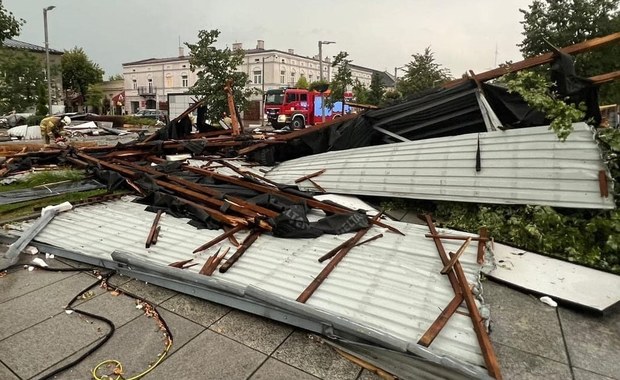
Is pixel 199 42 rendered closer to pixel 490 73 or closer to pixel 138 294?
pixel 490 73

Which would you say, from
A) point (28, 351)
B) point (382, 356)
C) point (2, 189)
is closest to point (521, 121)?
point (382, 356)

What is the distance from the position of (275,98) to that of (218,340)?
2537cm

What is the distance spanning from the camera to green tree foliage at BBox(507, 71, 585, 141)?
4.80 m

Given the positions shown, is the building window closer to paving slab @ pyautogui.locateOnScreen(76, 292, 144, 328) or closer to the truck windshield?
the truck windshield

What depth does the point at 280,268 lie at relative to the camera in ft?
11.6

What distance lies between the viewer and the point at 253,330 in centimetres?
289

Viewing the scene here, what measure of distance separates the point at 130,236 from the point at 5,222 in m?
2.19

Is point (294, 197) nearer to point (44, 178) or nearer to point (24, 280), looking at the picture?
point (24, 280)

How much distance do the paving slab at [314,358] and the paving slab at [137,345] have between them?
0.76 m

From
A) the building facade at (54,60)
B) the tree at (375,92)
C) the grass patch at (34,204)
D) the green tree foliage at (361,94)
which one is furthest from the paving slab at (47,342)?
the building facade at (54,60)

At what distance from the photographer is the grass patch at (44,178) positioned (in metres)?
7.07

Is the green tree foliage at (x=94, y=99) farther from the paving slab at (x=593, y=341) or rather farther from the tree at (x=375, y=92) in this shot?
the paving slab at (x=593, y=341)

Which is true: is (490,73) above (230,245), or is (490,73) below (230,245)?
above

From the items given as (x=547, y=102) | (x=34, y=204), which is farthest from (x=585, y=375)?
(x=34, y=204)
